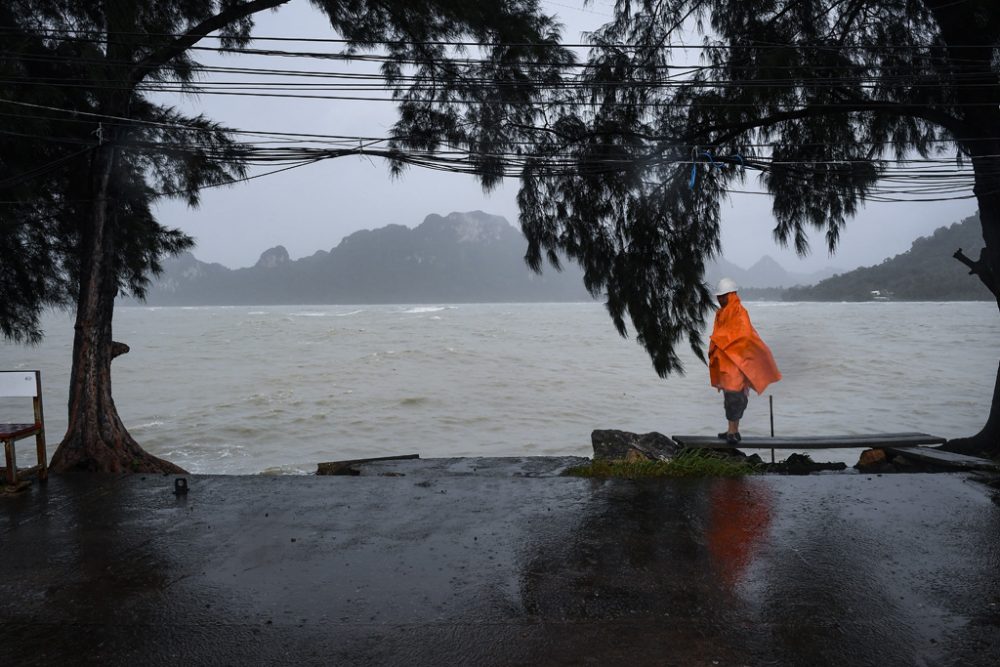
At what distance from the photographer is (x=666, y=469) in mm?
6148

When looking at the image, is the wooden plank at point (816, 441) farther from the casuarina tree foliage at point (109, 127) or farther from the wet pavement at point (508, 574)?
the casuarina tree foliage at point (109, 127)

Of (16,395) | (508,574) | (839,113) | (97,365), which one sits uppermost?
(839,113)

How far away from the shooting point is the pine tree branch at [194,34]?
7.11 metres

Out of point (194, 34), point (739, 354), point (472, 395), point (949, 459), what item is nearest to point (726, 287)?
point (739, 354)

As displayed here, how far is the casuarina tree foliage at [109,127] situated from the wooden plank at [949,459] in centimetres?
565

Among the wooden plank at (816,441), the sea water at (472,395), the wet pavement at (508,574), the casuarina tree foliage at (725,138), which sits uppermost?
the casuarina tree foliage at (725,138)

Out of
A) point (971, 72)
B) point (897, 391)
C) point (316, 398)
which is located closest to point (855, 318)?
point (897, 391)

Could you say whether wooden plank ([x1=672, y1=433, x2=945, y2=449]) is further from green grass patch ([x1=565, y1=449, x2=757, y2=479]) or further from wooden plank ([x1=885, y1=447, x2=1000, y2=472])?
green grass patch ([x1=565, y1=449, x2=757, y2=479])

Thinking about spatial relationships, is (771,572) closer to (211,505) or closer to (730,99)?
(211,505)

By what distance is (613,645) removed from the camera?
293 cm

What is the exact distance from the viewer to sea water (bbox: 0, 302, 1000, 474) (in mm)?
15391

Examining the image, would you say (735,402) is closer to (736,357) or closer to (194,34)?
(736,357)

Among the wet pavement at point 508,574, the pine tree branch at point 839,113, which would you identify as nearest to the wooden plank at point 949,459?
the wet pavement at point 508,574

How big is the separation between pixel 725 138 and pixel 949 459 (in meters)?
4.13
